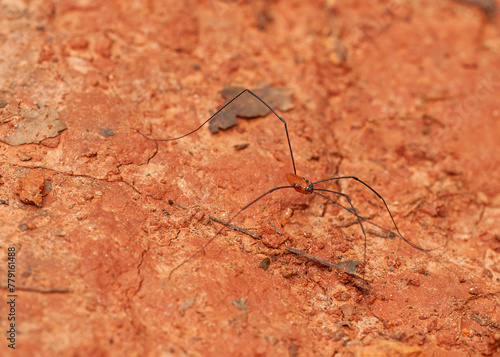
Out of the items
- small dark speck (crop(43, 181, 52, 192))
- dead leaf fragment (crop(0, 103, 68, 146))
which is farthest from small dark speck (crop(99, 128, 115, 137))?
small dark speck (crop(43, 181, 52, 192))

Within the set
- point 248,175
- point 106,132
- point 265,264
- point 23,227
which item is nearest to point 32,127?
point 106,132

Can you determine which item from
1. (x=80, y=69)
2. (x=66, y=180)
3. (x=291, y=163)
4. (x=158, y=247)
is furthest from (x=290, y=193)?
(x=80, y=69)

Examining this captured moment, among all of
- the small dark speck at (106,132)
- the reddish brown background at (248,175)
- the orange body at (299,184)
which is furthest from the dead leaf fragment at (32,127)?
the orange body at (299,184)

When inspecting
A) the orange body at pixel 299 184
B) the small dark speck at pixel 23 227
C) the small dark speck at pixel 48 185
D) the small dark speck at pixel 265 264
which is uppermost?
the orange body at pixel 299 184

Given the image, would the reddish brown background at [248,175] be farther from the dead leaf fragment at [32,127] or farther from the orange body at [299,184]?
the orange body at [299,184]

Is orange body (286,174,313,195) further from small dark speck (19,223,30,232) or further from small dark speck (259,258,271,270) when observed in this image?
small dark speck (19,223,30,232)

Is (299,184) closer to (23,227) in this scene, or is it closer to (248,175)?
(248,175)

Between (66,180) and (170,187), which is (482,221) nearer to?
(170,187)
